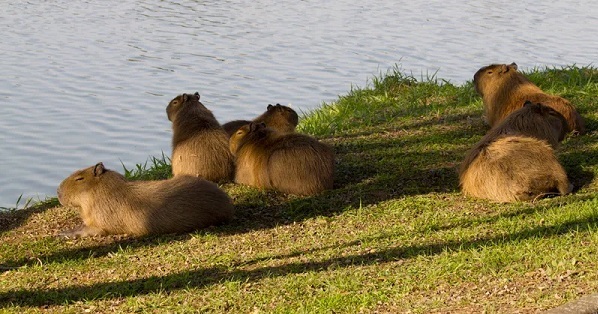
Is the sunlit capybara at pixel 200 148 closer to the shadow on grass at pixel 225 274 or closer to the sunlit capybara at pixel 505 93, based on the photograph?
the shadow on grass at pixel 225 274

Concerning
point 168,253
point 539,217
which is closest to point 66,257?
point 168,253

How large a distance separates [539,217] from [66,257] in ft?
9.11

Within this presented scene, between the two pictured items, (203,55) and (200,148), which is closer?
(200,148)

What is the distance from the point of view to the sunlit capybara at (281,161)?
6578 millimetres

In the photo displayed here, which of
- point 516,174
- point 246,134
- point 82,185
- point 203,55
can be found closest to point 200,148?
point 246,134

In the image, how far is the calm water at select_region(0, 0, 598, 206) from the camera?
10180mm

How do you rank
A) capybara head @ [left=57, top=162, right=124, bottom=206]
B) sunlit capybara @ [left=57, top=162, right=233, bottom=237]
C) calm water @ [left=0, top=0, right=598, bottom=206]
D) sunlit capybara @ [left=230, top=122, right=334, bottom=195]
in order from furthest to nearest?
calm water @ [left=0, top=0, right=598, bottom=206]
sunlit capybara @ [left=230, top=122, right=334, bottom=195]
capybara head @ [left=57, top=162, right=124, bottom=206]
sunlit capybara @ [left=57, top=162, right=233, bottom=237]

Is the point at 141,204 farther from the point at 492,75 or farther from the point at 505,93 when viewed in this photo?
the point at 492,75

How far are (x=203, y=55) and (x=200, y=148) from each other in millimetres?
6848

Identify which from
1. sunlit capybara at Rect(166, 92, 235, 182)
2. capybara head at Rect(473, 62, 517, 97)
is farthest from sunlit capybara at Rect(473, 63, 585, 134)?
sunlit capybara at Rect(166, 92, 235, 182)

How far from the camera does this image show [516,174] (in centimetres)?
615

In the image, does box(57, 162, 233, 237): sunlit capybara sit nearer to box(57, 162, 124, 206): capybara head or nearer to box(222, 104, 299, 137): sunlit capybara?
box(57, 162, 124, 206): capybara head

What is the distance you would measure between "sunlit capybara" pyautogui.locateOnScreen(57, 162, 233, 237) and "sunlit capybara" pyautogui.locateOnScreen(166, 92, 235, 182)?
2.72ft

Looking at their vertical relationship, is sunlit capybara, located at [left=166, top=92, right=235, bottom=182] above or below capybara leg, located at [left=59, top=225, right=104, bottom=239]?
above
